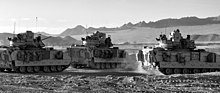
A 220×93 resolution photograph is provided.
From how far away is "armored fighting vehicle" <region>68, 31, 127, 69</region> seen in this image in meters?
39.2

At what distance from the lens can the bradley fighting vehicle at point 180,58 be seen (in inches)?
1280

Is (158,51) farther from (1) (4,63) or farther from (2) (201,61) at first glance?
(1) (4,63)

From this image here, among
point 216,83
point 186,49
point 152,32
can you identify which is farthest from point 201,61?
point 152,32

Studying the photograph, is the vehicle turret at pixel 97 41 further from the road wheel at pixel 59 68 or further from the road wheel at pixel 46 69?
the road wheel at pixel 46 69

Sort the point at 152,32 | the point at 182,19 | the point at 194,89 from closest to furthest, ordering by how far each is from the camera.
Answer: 1. the point at 194,89
2. the point at 152,32
3. the point at 182,19

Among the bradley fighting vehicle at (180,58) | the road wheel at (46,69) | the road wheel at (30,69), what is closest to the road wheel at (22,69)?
the road wheel at (30,69)

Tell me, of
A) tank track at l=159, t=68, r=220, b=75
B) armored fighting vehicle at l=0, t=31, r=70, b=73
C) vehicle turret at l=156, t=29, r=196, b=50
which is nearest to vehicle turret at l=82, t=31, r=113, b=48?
armored fighting vehicle at l=0, t=31, r=70, b=73

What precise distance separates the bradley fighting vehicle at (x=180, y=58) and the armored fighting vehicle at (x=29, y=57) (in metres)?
7.19

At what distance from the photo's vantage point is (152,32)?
167000mm

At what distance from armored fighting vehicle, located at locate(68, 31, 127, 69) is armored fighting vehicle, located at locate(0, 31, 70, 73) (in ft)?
13.7

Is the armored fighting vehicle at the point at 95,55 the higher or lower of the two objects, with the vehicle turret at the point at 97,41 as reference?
lower

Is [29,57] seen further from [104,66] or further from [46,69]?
[104,66]

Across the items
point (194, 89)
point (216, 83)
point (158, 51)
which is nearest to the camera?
point (194, 89)

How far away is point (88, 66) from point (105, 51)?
7.10 ft
